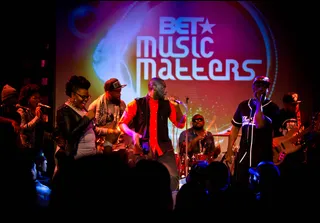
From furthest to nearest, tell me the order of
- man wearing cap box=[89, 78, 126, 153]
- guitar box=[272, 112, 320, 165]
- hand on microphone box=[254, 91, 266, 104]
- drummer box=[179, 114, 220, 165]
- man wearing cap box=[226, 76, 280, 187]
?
drummer box=[179, 114, 220, 165]
guitar box=[272, 112, 320, 165]
man wearing cap box=[89, 78, 126, 153]
hand on microphone box=[254, 91, 266, 104]
man wearing cap box=[226, 76, 280, 187]

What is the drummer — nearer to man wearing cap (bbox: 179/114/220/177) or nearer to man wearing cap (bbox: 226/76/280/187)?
man wearing cap (bbox: 179/114/220/177)

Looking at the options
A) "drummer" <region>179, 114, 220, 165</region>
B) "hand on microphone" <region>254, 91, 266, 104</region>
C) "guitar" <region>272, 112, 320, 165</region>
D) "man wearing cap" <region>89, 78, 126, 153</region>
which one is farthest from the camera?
"drummer" <region>179, 114, 220, 165</region>

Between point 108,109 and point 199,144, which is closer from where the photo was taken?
point 108,109

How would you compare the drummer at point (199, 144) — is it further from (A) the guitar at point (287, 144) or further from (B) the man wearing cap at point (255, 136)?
(B) the man wearing cap at point (255, 136)

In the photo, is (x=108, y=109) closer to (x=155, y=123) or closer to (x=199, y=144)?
(x=155, y=123)

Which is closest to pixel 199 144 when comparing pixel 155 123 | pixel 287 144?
pixel 287 144

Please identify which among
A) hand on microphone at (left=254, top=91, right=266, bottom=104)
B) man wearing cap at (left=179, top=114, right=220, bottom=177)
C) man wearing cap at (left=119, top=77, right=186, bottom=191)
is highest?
hand on microphone at (left=254, top=91, right=266, bottom=104)

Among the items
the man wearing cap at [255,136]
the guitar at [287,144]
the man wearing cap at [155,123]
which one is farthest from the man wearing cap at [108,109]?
the guitar at [287,144]

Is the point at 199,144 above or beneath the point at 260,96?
beneath

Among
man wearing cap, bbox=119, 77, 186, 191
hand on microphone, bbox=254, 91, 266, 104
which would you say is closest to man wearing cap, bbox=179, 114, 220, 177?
man wearing cap, bbox=119, 77, 186, 191

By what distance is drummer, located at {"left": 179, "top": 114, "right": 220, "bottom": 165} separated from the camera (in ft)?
30.9

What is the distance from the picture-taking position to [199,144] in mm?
9602

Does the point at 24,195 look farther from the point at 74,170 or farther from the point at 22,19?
the point at 22,19

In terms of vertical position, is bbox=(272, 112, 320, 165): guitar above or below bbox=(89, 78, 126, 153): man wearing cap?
below
